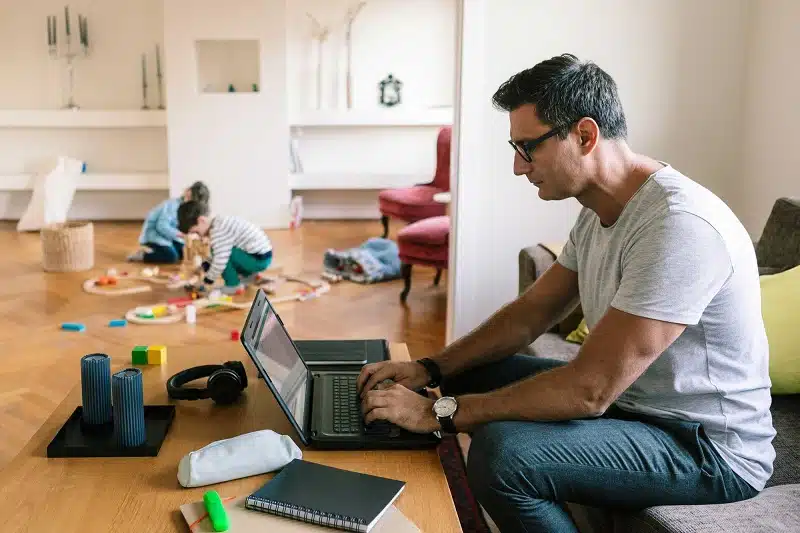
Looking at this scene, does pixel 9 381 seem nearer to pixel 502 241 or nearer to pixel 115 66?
pixel 502 241

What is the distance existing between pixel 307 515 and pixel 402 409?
14.8 inches

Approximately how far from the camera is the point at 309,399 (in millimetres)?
1842

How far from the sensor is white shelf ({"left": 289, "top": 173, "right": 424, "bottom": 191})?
7211mm

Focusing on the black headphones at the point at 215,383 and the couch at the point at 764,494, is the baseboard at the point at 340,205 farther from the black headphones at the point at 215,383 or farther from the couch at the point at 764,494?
the black headphones at the point at 215,383

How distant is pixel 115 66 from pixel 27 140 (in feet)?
3.17

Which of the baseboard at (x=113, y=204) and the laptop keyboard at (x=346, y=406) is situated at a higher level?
the laptop keyboard at (x=346, y=406)

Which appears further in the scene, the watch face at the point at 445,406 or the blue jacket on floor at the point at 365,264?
the blue jacket on floor at the point at 365,264

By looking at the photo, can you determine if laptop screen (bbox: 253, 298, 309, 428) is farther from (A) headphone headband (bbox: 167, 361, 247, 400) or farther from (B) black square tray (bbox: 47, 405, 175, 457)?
(B) black square tray (bbox: 47, 405, 175, 457)

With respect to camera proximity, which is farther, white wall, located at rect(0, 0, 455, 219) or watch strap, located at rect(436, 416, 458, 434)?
white wall, located at rect(0, 0, 455, 219)

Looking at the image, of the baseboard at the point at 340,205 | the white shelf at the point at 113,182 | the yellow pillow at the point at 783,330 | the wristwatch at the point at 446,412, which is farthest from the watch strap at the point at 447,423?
the baseboard at the point at 340,205

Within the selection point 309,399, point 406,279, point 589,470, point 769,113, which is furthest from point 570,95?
point 406,279

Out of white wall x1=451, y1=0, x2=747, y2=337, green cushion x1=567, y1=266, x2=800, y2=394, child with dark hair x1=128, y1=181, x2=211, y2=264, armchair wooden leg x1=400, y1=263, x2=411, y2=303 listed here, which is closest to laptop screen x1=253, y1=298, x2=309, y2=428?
green cushion x1=567, y1=266, x2=800, y2=394

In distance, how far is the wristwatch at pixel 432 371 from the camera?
1961 mm

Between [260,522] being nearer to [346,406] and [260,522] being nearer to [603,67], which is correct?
[346,406]
